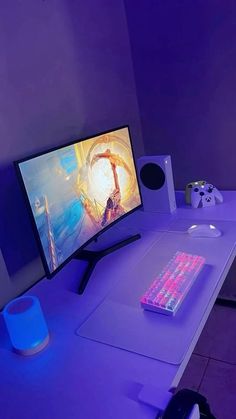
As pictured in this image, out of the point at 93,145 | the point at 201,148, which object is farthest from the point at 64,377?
the point at 201,148

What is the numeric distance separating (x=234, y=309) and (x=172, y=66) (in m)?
1.26

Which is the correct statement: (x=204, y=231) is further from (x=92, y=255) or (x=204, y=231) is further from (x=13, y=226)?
(x=13, y=226)

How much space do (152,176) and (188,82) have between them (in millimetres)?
483

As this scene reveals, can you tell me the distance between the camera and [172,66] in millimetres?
1544

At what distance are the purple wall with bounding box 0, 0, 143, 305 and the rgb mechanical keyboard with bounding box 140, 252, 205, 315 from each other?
1.49ft

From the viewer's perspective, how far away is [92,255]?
117 cm

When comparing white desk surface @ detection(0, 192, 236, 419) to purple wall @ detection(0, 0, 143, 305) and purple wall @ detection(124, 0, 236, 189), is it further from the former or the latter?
purple wall @ detection(124, 0, 236, 189)

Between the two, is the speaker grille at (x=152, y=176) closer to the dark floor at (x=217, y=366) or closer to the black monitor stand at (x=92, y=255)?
the black monitor stand at (x=92, y=255)

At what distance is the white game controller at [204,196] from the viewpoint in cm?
143

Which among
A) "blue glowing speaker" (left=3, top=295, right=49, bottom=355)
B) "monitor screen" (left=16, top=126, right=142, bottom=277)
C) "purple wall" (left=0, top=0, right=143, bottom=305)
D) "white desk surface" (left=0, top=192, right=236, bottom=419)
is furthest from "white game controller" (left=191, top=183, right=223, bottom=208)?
"blue glowing speaker" (left=3, top=295, right=49, bottom=355)

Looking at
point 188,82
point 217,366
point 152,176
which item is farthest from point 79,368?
point 188,82

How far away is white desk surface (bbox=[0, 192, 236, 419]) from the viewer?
0.65 m

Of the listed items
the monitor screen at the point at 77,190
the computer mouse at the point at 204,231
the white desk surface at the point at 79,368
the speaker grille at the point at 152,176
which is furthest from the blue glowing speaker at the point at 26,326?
the speaker grille at the point at 152,176

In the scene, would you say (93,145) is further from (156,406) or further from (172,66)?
(156,406)
